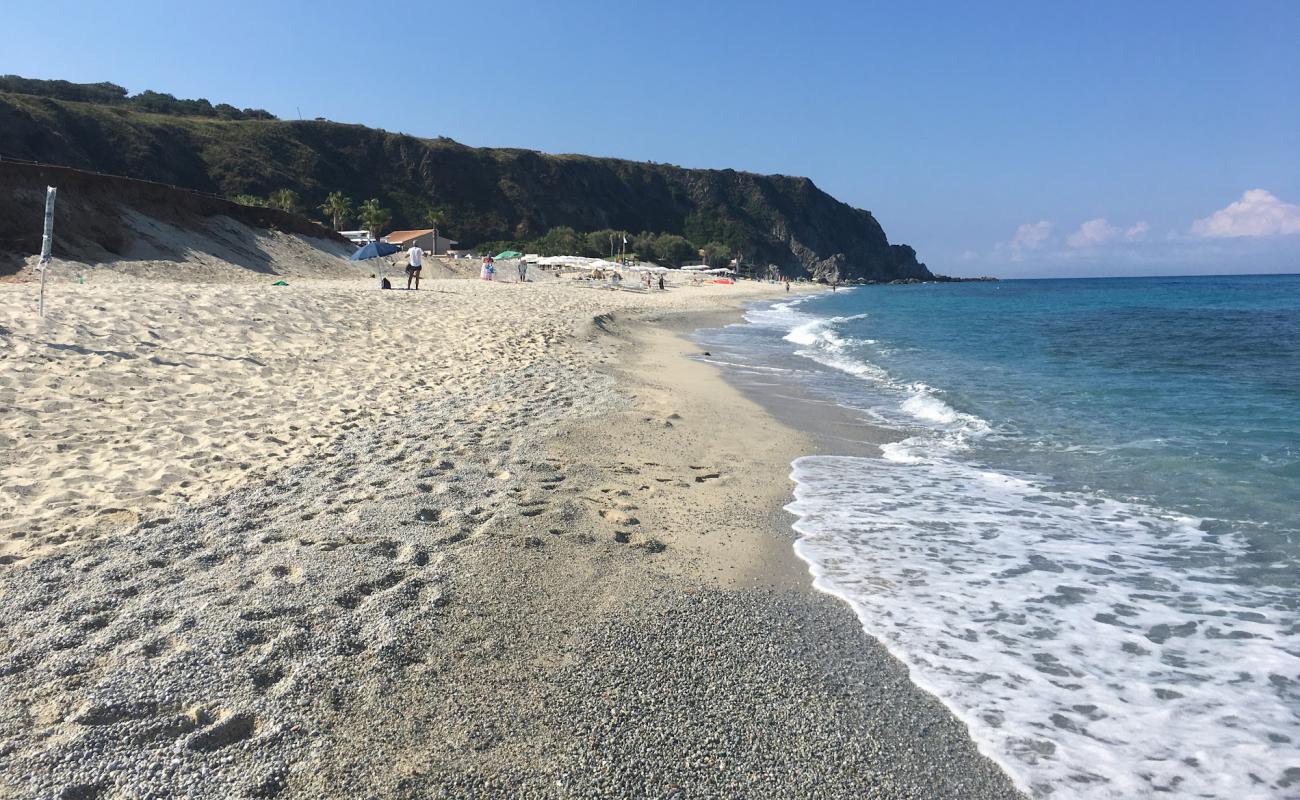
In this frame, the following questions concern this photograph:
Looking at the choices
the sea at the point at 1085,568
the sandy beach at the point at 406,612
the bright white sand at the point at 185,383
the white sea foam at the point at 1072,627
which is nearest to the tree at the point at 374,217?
the bright white sand at the point at 185,383

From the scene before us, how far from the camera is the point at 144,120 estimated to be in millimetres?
61500

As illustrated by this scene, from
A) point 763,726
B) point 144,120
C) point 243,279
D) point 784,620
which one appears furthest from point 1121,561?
point 144,120

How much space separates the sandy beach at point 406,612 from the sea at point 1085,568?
14.2 inches

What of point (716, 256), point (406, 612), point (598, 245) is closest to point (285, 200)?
point (598, 245)

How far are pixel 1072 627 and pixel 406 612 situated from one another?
346 centimetres

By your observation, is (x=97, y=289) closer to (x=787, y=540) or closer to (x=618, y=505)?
(x=618, y=505)

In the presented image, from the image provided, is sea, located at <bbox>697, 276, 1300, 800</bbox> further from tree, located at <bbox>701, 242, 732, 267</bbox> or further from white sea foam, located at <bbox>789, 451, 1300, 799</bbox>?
tree, located at <bbox>701, 242, 732, 267</bbox>

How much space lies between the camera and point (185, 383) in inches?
289

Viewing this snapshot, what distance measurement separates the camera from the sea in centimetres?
293

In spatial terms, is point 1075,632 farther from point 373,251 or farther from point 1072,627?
point 373,251

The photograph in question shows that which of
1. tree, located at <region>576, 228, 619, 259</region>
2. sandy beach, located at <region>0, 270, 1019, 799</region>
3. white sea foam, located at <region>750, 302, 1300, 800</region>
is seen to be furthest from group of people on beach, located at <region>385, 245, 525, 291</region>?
tree, located at <region>576, 228, 619, 259</region>

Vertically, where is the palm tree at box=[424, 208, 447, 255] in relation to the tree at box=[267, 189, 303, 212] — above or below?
above

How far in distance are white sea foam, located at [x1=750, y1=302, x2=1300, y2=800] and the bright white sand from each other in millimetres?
4337

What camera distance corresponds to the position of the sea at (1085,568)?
9.62 feet
